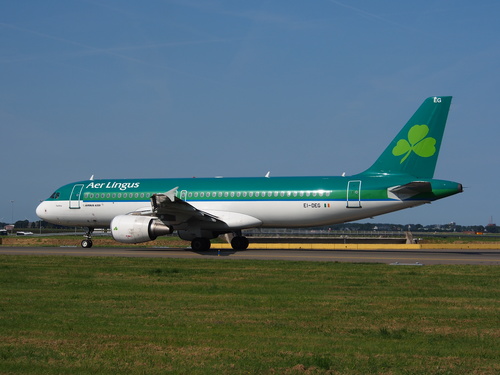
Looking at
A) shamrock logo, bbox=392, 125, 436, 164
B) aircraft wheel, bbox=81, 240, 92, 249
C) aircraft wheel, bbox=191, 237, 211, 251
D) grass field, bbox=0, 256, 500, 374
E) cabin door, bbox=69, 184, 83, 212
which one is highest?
shamrock logo, bbox=392, 125, 436, 164

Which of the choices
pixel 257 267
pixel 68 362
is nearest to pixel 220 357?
pixel 68 362

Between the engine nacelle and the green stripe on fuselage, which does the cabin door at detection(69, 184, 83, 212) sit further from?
the engine nacelle

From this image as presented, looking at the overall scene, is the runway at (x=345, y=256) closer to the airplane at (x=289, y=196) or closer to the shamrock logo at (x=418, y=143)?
the airplane at (x=289, y=196)

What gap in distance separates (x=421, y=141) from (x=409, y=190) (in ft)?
9.46

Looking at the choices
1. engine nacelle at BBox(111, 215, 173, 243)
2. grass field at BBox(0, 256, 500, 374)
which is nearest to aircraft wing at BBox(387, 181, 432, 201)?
grass field at BBox(0, 256, 500, 374)

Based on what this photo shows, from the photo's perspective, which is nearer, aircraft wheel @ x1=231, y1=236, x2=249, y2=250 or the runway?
the runway

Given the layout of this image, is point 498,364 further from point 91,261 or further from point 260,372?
point 91,261

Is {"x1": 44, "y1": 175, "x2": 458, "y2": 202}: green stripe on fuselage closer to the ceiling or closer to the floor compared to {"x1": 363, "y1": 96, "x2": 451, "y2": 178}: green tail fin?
closer to the floor

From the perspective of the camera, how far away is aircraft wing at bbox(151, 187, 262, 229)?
31969mm

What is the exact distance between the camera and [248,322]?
11250 mm

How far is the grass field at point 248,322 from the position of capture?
26.9ft

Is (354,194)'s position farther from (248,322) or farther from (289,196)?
(248,322)

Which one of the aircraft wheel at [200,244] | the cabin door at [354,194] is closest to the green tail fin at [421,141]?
the cabin door at [354,194]

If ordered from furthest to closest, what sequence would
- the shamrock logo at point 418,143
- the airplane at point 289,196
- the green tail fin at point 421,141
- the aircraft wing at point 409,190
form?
the shamrock logo at point 418,143 → the green tail fin at point 421,141 → the airplane at point 289,196 → the aircraft wing at point 409,190
